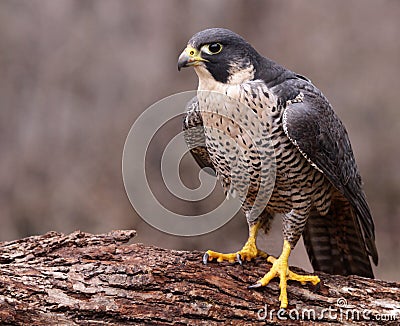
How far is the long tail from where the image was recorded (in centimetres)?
427

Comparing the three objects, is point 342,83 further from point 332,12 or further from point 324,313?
point 324,313

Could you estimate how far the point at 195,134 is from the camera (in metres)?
4.18

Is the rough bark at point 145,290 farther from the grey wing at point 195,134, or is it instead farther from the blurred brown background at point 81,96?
the blurred brown background at point 81,96

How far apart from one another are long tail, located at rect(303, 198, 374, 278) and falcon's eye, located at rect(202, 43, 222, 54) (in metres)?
1.35

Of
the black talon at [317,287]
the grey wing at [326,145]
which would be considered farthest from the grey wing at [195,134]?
the black talon at [317,287]

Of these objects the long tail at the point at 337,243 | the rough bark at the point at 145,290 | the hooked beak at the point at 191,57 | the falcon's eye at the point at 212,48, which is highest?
the falcon's eye at the point at 212,48

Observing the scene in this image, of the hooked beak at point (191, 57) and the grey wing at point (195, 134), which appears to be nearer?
the hooked beak at point (191, 57)

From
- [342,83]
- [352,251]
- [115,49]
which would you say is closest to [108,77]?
[115,49]

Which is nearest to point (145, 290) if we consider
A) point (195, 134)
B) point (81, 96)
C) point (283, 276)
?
point (283, 276)

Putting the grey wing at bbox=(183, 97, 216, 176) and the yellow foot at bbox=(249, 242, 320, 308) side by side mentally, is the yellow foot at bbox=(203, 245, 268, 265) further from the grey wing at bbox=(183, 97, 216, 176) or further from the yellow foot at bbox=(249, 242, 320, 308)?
the grey wing at bbox=(183, 97, 216, 176)

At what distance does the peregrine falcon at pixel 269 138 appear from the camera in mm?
3658

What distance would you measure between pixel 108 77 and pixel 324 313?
4403 millimetres

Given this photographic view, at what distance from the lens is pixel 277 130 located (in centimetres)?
366

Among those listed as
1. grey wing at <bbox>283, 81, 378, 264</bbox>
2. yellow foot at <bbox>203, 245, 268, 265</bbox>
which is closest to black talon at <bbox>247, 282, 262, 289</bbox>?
yellow foot at <bbox>203, 245, 268, 265</bbox>
